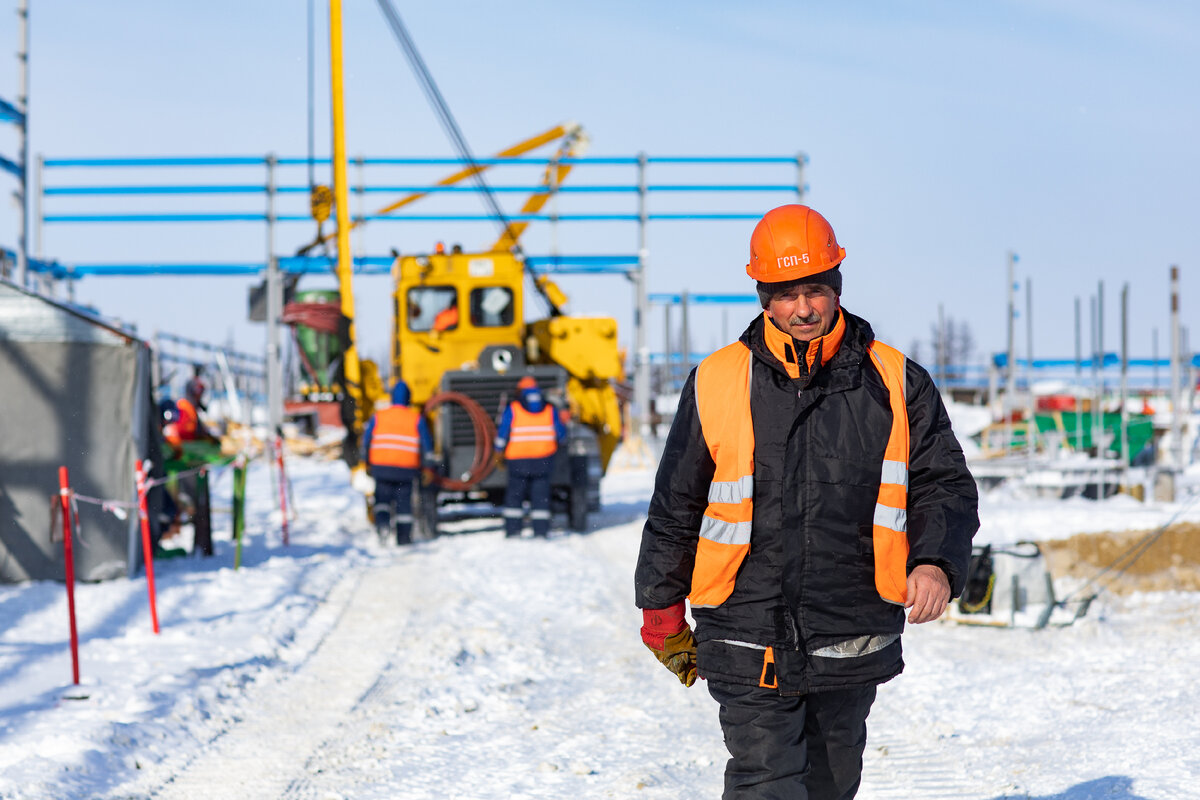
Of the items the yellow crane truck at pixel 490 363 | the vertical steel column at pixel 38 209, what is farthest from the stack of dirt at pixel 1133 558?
the vertical steel column at pixel 38 209

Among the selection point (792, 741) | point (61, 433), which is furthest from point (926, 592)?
point (61, 433)

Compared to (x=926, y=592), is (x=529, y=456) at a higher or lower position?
lower

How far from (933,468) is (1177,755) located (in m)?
2.26

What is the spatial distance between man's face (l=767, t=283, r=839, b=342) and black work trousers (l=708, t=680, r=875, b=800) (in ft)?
2.76

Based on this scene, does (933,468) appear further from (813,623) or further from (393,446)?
(393,446)

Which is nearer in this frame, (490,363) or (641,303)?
(490,363)

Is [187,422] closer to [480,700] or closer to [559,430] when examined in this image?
[559,430]

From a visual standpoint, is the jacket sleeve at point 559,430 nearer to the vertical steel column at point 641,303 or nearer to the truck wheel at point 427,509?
the truck wheel at point 427,509

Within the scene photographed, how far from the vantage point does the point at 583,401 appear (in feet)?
47.8

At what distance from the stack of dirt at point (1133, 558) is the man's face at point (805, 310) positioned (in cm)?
678

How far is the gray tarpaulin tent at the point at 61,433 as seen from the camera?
9.08 m

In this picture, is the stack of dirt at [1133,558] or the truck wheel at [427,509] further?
the truck wheel at [427,509]

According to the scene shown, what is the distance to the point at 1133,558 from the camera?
9.23 metres

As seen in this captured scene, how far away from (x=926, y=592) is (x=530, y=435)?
1002cm
